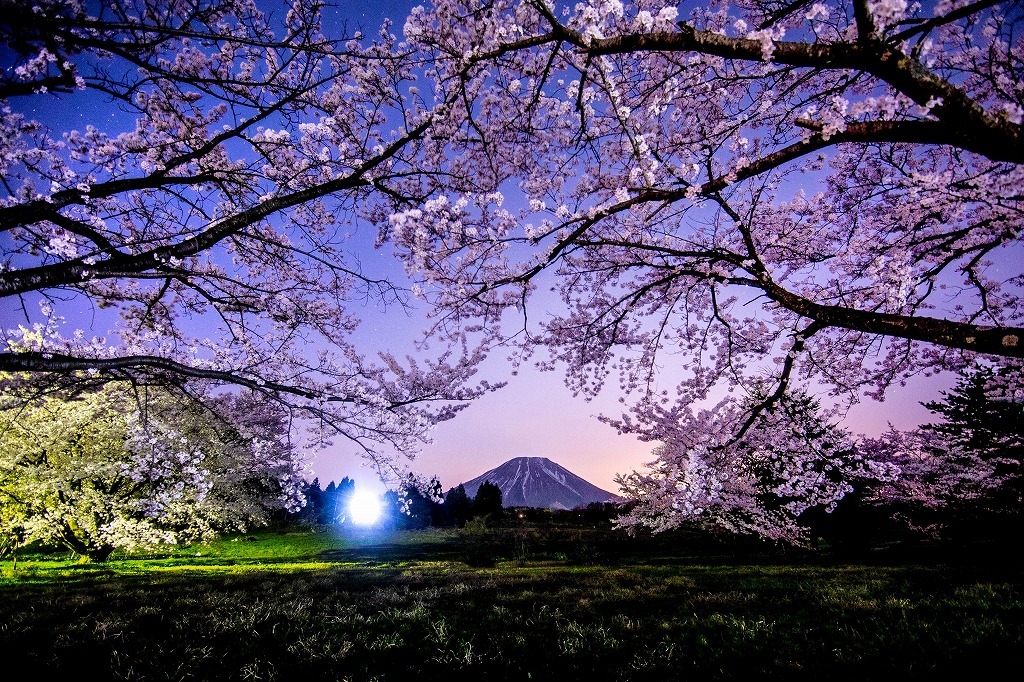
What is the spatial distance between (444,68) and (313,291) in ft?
16.2

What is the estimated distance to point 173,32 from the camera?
360 centimetres

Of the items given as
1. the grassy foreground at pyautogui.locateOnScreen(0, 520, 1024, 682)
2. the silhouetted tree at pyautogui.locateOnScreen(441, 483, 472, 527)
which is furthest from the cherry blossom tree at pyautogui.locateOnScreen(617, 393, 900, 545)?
the silhouetted tree at pyautogui.locateOnScreen(441, 483, 472, 527)

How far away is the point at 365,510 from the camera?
69.6m

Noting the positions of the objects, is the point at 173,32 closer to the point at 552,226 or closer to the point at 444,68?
the point at 444,68

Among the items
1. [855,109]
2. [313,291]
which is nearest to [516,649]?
[313,291]

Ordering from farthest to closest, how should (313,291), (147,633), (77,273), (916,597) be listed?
1. (916,597)
2. (313,291)
3. (147,633)
4. (77,273)

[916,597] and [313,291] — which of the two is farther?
[916,597]

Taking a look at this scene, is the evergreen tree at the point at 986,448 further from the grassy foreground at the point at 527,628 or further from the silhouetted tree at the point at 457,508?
the silhouetted tree at the point at 457,508

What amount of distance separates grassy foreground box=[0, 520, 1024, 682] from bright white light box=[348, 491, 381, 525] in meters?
58.3

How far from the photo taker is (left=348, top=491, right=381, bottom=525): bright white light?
67375mm

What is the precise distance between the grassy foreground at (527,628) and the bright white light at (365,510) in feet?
191

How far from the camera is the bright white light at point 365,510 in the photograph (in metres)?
67.4

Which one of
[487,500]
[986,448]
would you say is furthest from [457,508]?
[986,448]

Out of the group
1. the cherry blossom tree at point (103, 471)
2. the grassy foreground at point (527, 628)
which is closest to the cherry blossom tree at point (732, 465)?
the grassy foreground at point (527, 628)
